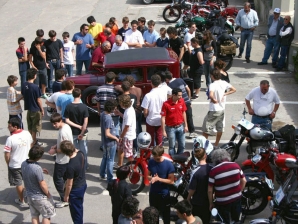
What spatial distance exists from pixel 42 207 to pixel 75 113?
2.34 metres

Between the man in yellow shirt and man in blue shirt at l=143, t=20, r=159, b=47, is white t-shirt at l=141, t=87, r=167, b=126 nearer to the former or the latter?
man in blue shirt at l=143, t=20, r=159, b=47

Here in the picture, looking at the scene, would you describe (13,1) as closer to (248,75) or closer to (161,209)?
(248,75)

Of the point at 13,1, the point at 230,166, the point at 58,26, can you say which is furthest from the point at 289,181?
the point at 13,1

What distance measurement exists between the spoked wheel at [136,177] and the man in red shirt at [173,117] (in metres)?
1.15

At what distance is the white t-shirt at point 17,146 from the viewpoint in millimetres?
8492

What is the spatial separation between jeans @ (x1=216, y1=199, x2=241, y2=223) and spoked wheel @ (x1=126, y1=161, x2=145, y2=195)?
6.27 ft

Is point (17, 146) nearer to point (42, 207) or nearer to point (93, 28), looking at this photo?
point (42, 207)

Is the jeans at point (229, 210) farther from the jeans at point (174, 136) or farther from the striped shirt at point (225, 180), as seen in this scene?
the jeans at point (174, 136)

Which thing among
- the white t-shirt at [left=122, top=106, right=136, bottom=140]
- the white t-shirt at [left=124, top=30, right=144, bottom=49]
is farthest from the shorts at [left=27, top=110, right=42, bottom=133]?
the white t-shirt at [left=124, top=30, right=144, bottom=49]

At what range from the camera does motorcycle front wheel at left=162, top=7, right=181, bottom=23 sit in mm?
20734

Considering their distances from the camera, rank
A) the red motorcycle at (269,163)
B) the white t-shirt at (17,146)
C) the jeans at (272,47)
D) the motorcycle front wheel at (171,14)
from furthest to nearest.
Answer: the motorcycle front wheel at (171,14)
the jeans at (272,47)
the white t-shirt at (17,146)
the red motorcycle at (269,163)

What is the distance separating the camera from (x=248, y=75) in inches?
604

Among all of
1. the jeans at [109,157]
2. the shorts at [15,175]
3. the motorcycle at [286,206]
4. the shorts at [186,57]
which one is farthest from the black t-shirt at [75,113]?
the shorts at [186,57]

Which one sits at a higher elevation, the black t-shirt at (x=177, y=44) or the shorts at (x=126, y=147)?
the black t-shirt at (x=177, y=44)
